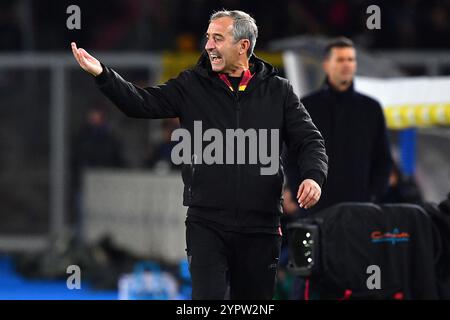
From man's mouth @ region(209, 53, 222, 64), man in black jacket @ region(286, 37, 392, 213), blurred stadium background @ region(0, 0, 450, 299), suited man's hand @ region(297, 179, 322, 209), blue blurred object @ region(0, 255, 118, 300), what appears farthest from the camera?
blurred stadium background @ region(0, 0, 450, 299)

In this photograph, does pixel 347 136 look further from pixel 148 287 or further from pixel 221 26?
pixel 148 287

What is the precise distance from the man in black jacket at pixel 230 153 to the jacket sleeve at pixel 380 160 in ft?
7.19

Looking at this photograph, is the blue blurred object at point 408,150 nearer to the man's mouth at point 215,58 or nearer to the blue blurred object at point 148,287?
the blue blurred object at point 148,287

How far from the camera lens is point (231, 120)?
255 inches

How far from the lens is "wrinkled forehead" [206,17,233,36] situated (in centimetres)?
648

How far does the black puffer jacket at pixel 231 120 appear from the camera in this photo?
6.41 m

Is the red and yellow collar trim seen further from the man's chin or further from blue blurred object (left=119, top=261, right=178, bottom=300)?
blue blurred object (left=119, top=261, right=178, bottom=300)

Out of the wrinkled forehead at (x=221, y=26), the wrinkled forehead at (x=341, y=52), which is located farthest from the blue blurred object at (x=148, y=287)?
the wrinkled forehead at (x=221, y=26)

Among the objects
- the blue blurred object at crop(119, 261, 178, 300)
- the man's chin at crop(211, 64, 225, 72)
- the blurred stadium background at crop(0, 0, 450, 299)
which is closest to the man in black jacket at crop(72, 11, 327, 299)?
the man's chin at crop(211, 64, 225, 72)

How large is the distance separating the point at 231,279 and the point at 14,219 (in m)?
10.3

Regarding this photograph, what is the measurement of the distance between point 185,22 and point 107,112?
A: 1591 mm

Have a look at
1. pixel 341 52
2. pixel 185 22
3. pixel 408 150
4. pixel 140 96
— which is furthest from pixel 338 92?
pixel 185 22

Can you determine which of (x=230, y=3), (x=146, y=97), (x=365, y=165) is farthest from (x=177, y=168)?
(x=146, y=97)
